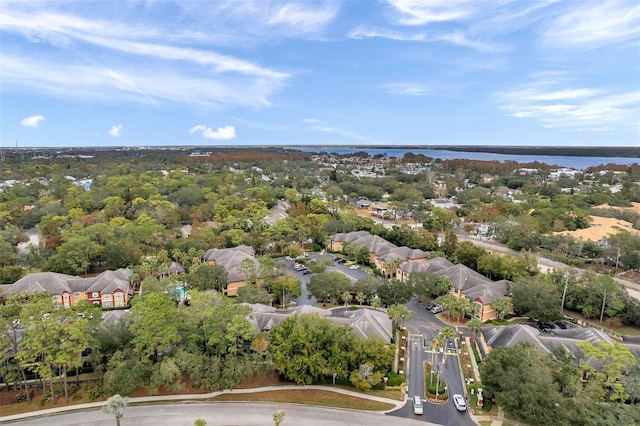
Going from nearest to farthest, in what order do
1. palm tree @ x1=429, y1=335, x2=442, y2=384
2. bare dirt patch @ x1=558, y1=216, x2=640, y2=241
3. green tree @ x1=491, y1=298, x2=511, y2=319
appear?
palm tree @ x1=429, y1=335, x2=442, y2=384
green tree @ x1=491, y1=298, x2=511, y2=319
bare dirt patch @ x1=558, y1=216, x2=640, y2=241

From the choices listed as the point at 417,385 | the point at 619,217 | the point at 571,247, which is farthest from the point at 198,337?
the point at 619,217

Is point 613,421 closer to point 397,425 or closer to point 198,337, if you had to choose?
point 397,425

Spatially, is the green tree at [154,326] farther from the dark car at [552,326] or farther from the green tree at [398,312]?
the dark car at [552,326]

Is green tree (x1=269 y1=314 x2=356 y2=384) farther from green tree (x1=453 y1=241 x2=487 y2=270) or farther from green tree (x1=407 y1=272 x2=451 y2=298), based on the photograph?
green tree (x1=453 y1=241 x2=487 y2=270)

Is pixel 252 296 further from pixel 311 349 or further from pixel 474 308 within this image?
pixel 474 308

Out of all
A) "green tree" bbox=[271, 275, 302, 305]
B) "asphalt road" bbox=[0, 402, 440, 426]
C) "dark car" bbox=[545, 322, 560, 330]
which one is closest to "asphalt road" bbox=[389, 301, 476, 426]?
"asphalt road" bbox=[0, 402, 440, 426]

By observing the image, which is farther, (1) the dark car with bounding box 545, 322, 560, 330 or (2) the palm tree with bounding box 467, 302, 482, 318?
(1) the dark car with bounding box 545, 322, 560, 330

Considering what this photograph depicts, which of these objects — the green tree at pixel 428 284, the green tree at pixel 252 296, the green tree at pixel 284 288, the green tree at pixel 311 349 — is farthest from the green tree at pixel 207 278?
the green tree at pixel 428 284
